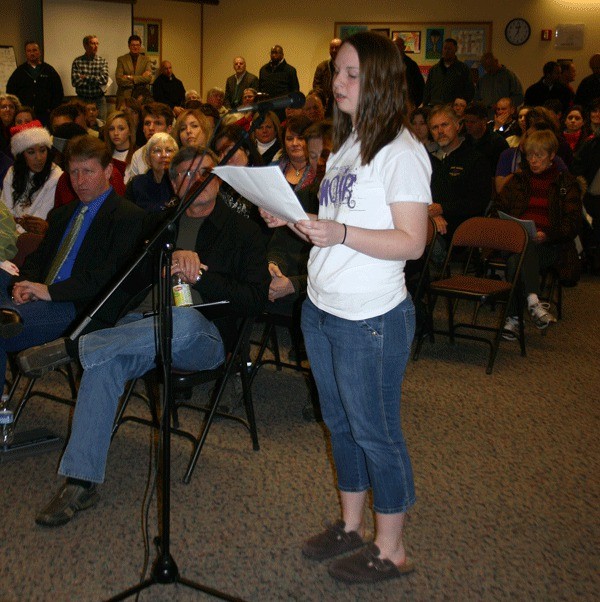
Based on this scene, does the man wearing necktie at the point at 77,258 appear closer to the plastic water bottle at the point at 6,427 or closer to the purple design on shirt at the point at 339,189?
the plastic water bottle at the point at 6,427

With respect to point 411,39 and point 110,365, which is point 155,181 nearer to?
point 110,365

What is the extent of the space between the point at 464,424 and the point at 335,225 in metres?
1.95

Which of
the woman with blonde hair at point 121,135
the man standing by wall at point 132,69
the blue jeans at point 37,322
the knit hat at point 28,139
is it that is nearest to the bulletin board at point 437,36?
the man standing by wall at point 132,69

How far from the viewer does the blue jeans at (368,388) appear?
2043 mm

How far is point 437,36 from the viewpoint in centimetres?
1197

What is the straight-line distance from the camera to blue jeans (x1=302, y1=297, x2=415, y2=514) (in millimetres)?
2043

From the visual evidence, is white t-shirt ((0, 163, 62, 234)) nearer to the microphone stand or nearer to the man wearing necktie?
the man wearing necktie

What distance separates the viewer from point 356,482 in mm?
2297

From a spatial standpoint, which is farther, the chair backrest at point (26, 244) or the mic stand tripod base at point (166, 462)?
the chair backrest at point (26, 244)

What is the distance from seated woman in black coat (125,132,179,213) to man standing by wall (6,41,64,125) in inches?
227

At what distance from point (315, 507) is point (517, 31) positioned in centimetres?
1092

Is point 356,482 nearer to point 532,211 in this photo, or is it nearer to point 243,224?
point 243,224

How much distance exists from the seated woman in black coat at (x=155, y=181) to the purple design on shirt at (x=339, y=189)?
8.52 feet

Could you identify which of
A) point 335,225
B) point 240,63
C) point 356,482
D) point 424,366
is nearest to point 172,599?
point 356,482
